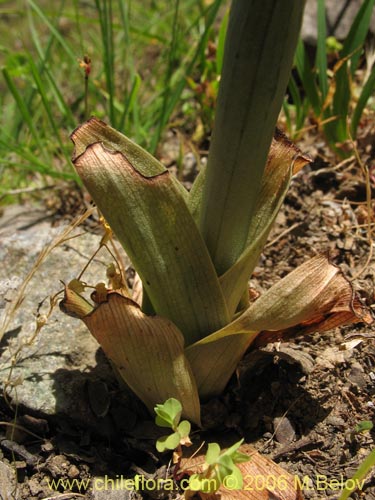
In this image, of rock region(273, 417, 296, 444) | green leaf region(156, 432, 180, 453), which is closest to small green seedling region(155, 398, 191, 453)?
green leaf region(156, 432, 180, 453)

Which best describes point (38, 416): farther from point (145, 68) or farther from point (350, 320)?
point (145, 68)

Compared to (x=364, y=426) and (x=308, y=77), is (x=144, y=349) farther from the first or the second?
(x=308, y=77)

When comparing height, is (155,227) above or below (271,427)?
above

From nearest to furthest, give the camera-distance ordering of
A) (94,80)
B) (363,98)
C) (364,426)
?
(364,426)
(363,98)
(94,80)

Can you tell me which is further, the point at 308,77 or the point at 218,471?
the point at 308,77

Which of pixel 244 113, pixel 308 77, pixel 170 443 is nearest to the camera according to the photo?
pixel 244 113

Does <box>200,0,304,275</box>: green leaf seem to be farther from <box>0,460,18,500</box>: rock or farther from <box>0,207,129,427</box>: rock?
<box>0,460,18,500</box>: rock

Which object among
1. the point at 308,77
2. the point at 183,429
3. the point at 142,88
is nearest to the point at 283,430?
the point at 183,429

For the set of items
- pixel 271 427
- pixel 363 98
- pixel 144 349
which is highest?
pixel 363 98
